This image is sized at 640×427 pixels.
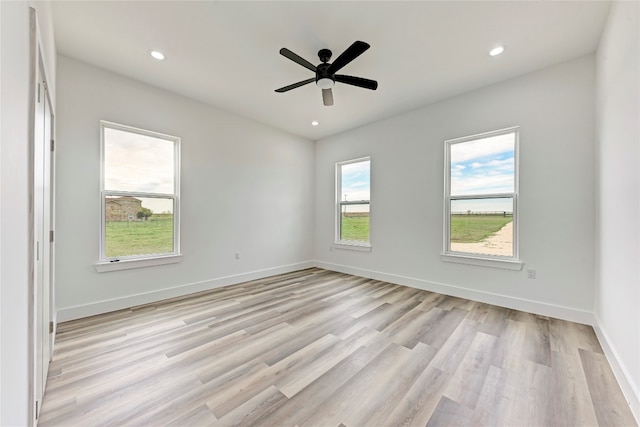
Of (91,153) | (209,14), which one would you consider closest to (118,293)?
(91,153)

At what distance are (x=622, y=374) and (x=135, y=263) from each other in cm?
477

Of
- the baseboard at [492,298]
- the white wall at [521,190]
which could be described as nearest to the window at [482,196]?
the white wall at [521,190]

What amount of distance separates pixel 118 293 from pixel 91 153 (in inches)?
67.1

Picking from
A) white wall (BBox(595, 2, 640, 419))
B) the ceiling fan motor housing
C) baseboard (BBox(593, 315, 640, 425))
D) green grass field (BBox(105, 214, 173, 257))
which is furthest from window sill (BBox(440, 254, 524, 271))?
green grass field (BBox(105, 214, 173, 257))

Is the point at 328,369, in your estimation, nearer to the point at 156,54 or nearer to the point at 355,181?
the point at 156,54

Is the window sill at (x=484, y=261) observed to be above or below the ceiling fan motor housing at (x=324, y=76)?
below

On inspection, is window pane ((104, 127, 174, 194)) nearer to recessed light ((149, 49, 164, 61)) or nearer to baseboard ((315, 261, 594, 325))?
recessed light ((149, 49, 164, 61))

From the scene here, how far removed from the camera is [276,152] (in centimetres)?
502

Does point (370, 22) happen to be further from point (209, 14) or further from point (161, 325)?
point (161, 325)

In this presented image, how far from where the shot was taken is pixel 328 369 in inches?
78.0

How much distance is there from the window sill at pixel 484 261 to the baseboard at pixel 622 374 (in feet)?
2.90

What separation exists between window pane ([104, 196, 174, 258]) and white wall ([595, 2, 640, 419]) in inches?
184

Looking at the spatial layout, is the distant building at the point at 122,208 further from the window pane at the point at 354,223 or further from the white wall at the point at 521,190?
the white wall at the point at 521,190

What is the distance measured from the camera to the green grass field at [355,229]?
4.94m
